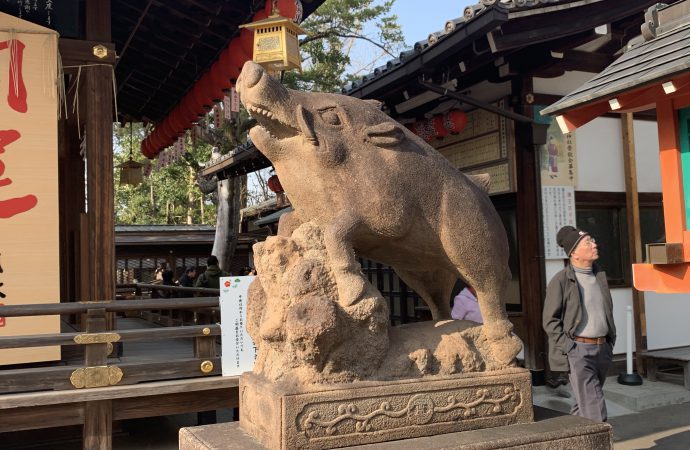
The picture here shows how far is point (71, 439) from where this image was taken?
6020 mm

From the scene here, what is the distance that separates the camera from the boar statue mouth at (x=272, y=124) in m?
2.70

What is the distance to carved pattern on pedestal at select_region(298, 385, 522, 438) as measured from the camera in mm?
2521

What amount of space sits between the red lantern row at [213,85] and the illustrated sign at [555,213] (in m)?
3.46

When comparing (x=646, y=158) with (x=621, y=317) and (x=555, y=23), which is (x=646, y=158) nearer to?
(x=621, y=317)

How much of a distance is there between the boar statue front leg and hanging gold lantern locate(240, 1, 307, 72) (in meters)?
3.27

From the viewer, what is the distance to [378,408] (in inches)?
104

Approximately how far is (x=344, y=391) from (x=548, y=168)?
17.0 feet

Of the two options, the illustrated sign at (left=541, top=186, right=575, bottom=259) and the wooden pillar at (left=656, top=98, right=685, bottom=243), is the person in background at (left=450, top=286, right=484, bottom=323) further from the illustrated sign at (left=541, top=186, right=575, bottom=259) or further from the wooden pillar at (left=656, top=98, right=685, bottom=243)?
the illustrated sign at (left=541, top=186, right=575, bottom=259)

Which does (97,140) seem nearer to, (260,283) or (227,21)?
(227,21)

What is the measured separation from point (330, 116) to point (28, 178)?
11.4 ft

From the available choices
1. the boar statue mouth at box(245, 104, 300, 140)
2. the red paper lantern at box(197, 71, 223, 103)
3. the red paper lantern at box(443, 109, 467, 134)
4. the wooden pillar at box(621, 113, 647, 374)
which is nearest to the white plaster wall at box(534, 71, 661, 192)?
the wooden pillar at box(621, 113, 647, 374)

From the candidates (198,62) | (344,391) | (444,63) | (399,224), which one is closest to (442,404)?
(344,391)

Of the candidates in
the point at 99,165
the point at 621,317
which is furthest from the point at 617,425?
the point at 99,165

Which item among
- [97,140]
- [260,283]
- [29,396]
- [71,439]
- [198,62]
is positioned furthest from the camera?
[198,62]
